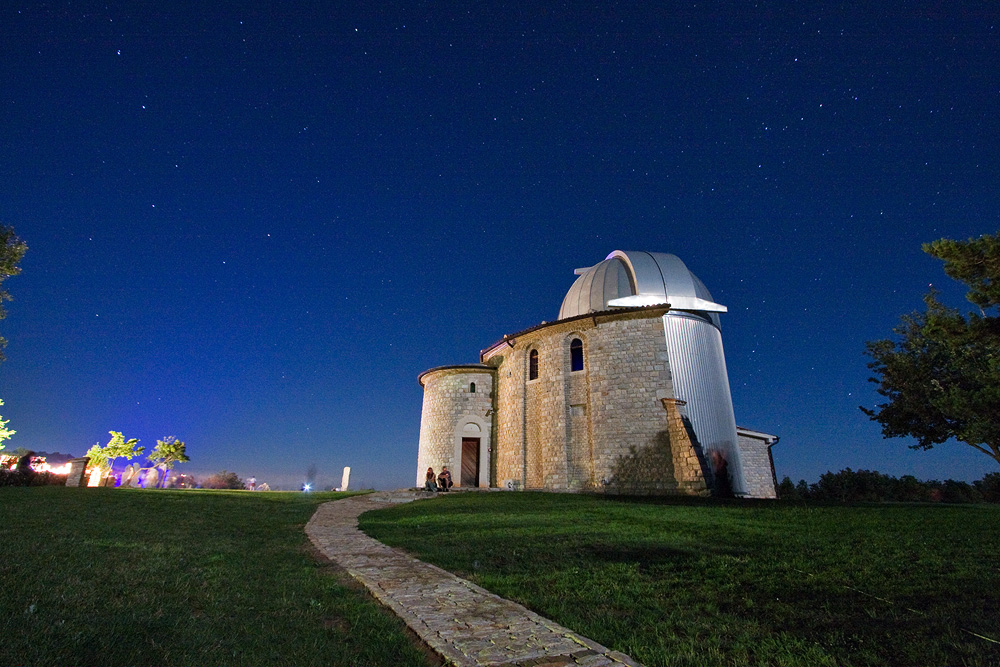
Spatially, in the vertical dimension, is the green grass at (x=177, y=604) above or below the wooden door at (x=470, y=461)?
below

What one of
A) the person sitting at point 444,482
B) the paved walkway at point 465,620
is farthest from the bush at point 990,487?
the paved walkway at point 465,620

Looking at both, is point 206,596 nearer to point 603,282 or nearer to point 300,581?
point 300,581

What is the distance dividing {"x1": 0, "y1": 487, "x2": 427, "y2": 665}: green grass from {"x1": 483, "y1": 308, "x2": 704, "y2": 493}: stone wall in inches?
559

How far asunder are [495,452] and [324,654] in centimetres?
2160

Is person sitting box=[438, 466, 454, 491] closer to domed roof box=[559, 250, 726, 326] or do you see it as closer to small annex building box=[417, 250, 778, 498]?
small annex building box=[417, 250, 778, 498]

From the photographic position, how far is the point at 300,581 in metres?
5.09

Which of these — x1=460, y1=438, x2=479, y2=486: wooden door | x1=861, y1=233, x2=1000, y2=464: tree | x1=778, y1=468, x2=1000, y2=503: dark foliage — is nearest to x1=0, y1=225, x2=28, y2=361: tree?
x1=460, y1=438, x2=479, y2=486: wooden door

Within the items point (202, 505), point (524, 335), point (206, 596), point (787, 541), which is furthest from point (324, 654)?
point (524, 335)

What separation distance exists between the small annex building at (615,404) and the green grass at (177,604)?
565 inches

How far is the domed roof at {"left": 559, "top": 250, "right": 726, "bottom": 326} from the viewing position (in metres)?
21.2

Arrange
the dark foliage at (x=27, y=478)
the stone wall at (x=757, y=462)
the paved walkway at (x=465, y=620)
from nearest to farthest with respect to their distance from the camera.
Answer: the paved walkway at (x=465, y=620) → the dark foliage at (x=27, y=478) → the stone wall at (x=757, y=462)

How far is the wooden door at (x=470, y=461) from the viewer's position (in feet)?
82.2

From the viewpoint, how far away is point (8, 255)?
1767cm

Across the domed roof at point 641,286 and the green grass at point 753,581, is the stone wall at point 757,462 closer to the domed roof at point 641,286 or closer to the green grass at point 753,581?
the domed roof at point 641,286
